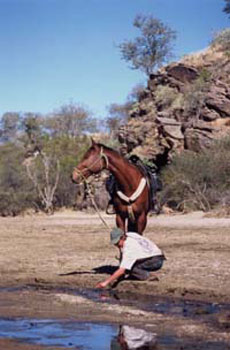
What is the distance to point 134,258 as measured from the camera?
12.1 metres

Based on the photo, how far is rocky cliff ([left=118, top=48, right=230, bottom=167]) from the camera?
123 feet

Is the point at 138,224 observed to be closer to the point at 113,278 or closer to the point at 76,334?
the point at 113,278

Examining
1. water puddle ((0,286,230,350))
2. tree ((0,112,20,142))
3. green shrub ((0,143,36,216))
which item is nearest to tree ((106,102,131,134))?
green shrub ((0,143,36,216))

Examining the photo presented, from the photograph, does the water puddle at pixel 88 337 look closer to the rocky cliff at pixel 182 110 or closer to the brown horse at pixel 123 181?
the brown horse at pixel 123 181

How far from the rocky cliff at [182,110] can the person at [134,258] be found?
23234mm

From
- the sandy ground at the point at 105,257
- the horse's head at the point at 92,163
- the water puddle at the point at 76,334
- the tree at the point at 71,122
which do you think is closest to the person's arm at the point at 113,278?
the sandy ground at the point at 105,257

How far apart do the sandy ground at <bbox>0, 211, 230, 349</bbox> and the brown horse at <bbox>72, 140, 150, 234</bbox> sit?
1086 millimetres

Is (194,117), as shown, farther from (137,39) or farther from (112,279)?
(112,279)

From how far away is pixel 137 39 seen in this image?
171 ft

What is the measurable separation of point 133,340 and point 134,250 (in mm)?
3958

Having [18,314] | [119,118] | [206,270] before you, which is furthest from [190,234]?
[119,118]

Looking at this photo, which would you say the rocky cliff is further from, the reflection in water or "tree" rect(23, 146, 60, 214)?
the reflection in water

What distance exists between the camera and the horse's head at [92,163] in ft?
43.5

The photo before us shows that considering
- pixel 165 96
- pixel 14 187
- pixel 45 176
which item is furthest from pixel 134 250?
pixel 14 187
